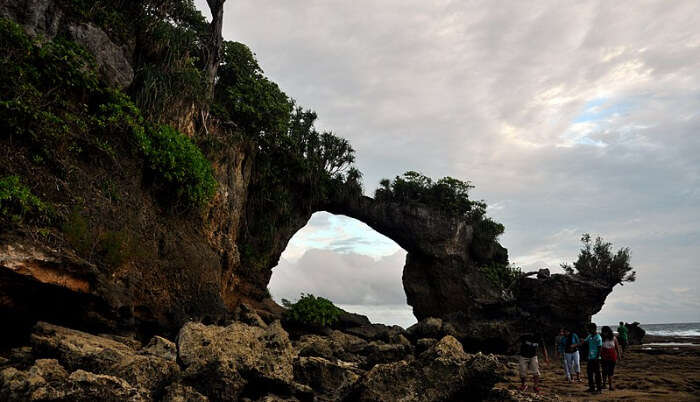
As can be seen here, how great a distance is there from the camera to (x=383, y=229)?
29047mm

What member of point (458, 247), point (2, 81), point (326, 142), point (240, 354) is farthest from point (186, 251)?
point (458, 247)

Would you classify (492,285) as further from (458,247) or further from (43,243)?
(43,243)

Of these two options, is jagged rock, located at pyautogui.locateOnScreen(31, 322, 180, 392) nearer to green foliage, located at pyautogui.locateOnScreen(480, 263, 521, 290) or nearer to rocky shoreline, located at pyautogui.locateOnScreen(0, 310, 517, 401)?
rocky shoreline, located at pyautogui.locateOnScreen(0, 310, 517, 401)

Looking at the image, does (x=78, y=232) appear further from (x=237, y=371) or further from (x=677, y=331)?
(x=677, y=331)

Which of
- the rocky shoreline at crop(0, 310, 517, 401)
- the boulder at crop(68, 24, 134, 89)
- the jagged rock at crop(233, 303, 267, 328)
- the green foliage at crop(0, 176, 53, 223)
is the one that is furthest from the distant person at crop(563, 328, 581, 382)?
the boulder at crop(68, 24, 134, 89)

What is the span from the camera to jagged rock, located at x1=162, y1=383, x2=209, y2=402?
5.34m

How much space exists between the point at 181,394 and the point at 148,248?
7.38 m

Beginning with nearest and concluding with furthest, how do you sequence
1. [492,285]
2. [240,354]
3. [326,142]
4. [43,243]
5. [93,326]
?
[240,354], [43,243], [93,326], [326,142], [492,285]

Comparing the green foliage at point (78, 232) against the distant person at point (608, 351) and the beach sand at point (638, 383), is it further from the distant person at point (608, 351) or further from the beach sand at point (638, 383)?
the distant person at point (608, 351)

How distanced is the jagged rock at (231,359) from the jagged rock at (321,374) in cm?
54

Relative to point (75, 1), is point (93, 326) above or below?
below

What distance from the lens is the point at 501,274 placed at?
90.4 ft

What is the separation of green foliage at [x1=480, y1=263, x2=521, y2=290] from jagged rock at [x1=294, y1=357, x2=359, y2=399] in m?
21.8

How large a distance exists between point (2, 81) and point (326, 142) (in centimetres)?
1760
